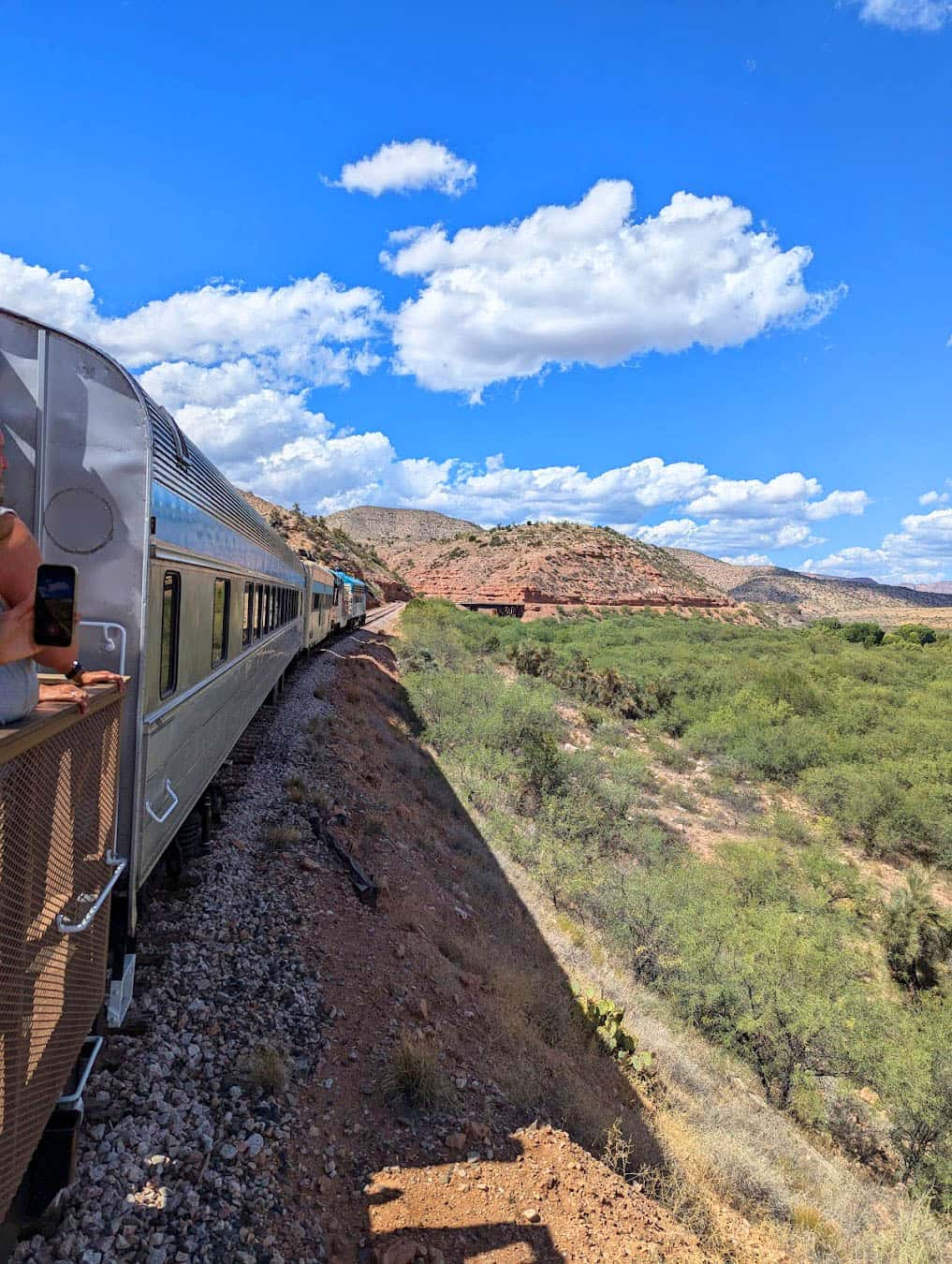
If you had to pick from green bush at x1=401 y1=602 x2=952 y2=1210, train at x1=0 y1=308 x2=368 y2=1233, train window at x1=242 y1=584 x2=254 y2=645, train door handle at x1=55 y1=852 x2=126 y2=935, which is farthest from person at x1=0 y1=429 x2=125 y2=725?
green bush at x1=401 y1=602 x2=952 y2=1210

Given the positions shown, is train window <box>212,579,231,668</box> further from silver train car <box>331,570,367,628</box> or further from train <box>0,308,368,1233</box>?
silver train car <box>331,570,367,628</box>

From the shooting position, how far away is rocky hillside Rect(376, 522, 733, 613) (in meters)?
72.6

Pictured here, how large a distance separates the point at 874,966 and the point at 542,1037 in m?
→ 9.55

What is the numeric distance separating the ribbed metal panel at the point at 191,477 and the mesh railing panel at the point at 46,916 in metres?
1.54

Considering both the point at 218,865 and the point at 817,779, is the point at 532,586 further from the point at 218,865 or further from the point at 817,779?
the point at 218,865

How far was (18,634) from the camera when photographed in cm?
225

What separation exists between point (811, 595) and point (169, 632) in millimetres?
141122

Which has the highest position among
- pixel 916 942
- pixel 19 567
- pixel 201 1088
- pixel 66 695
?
pixel 19 567

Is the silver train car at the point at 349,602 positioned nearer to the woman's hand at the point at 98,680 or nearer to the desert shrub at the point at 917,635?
the woman's hand at the point at 98,680

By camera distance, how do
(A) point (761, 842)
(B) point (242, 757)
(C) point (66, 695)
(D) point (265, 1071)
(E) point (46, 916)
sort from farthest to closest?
(A) point (761, 842)
(B) point (242, 757)
(D) point (265, 1071)
(C) point (66, 695)
(E) point (46, 916)

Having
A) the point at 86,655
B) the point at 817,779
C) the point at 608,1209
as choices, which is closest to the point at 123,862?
the point at 86,655

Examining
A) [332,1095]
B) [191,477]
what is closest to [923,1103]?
[332,1095]

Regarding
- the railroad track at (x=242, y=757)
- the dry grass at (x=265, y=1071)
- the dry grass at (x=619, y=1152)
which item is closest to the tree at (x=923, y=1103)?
the dry grass at (x=619, y=1152)

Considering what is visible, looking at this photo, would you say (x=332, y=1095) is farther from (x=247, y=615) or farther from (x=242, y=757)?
(x=242, y=757)
